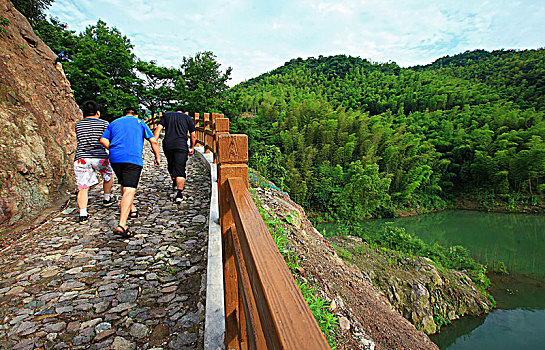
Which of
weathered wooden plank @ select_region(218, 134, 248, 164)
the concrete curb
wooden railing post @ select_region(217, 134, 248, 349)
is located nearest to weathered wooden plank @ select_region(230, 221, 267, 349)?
wooden railing post @ select_region(217, 134, 248, 349)

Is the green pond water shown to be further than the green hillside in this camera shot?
No

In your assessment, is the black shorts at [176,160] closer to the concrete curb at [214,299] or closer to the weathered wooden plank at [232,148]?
the concrete curb at [214,299]

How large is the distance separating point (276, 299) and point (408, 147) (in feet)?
108

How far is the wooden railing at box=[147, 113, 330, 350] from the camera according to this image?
503mm

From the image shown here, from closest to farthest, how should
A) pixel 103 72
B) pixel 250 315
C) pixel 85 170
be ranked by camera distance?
pixel 250 315, pixel 85 170, pixel 103 72

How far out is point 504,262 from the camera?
1596 cm

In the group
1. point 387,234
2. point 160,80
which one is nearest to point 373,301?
point 387,234

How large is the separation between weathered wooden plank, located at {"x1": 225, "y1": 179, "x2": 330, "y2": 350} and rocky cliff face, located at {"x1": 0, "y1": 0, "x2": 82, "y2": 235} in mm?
4234

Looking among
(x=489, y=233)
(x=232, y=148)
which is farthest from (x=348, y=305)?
(x=489, y=233)

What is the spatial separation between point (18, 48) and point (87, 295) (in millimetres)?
6033

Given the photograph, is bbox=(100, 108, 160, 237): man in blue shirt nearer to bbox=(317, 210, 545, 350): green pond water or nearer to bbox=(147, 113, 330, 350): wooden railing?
bbox=(147, 113, 330, 350): wooden railing

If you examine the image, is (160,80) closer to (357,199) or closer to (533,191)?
(357,199)

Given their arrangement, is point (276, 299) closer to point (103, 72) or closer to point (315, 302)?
point (315, 302)

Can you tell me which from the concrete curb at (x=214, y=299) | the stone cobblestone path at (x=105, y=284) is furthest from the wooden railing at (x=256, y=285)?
the stone cobblestone path at (x=105, y=284)
